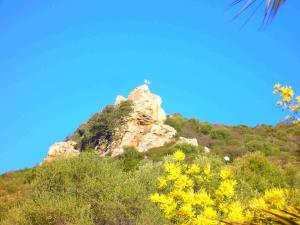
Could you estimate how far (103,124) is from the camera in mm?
72062

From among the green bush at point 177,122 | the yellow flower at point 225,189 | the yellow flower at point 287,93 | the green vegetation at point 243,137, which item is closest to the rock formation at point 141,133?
the green bush at point 177,122

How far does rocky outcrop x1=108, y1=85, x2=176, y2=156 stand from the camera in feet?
207

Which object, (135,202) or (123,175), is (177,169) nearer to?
(135,202)

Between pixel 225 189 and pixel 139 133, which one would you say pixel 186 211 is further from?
pixel 139 133

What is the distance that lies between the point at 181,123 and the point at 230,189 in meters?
70.7

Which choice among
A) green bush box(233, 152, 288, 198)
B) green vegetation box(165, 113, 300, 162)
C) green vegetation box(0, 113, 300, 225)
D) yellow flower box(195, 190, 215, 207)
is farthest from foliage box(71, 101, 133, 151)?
yellow flower box(195, 190, 215, 207)

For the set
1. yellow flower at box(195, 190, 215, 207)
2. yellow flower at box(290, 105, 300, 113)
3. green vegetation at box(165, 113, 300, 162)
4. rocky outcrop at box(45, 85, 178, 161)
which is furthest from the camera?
rocky outcrop at box(45, 85, 178, 161)

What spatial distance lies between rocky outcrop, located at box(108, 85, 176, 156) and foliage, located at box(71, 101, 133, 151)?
60.0 inches

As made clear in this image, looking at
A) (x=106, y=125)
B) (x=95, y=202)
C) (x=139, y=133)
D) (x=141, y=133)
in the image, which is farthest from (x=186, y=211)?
(x=106, y=125)

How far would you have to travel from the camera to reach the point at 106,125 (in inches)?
2825

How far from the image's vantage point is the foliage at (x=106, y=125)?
2783 inches

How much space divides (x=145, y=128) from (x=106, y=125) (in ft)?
24.1

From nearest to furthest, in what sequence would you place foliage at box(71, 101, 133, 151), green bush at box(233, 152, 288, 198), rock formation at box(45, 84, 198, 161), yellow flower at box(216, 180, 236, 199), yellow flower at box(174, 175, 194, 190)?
yellow flower at box(216, 180, 236, 199) → yellow flower at box(174, 175, 194, 190) → green bush at box(233, 152, 288, 198) → rock formation at box(45, 84, 198, 161) → foliage at box(71, 101, 133, 151)

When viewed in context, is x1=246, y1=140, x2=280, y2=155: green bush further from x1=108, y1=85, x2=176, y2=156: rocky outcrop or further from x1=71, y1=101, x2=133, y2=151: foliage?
x1=71, y1=101, x2=133, y2=151: foliage
